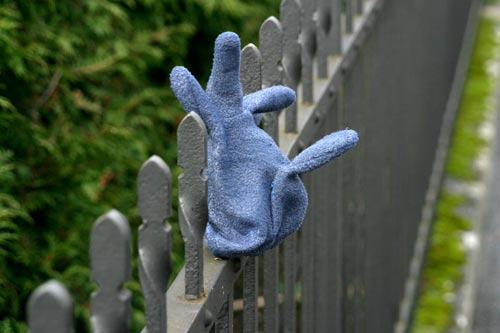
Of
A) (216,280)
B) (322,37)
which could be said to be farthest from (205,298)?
(322,37)

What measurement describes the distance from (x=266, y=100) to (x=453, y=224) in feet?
13.3

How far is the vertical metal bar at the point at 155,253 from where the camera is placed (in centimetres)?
123

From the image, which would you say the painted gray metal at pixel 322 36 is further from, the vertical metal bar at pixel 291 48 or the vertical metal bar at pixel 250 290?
the vertical metal bar at pixel 250 290

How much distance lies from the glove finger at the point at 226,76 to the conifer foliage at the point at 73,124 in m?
1.05

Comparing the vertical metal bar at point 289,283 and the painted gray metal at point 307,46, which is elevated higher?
the painted gray metal at point 307,46

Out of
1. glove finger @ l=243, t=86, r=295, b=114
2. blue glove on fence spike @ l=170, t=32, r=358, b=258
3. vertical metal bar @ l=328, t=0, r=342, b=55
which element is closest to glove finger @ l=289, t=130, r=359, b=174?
blue glove on fence spike @ l=170, t=32, r=358, b=258

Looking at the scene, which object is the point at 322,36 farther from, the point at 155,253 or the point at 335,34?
the point at 155,253

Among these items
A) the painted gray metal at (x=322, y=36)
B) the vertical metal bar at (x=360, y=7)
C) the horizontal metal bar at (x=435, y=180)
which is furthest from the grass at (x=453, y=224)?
the painted gray metal at (x=322, y=36)

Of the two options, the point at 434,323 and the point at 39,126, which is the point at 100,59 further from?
the point at 434,323

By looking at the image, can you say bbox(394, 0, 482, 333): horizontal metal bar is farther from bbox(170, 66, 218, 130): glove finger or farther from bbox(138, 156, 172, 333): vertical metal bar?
bbox(138, 156, 172, 333): vertical metal bar

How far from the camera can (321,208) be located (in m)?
2.27

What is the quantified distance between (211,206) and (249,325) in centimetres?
24

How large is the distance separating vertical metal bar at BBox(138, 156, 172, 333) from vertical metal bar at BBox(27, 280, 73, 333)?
0.27 meters

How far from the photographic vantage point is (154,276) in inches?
49.4
